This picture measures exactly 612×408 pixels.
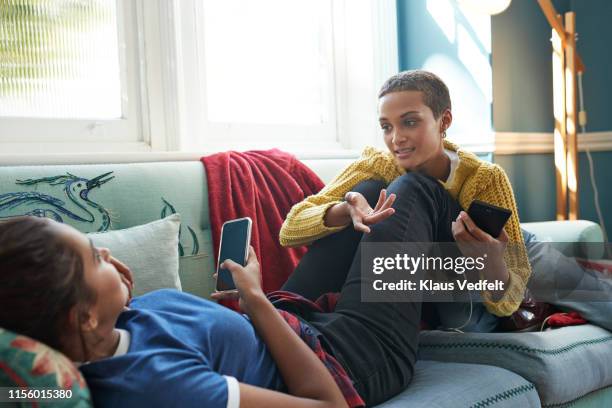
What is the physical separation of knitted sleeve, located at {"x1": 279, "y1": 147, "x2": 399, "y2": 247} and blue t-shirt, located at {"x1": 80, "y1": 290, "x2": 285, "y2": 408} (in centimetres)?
61

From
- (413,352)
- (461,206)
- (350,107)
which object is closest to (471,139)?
(350,107)

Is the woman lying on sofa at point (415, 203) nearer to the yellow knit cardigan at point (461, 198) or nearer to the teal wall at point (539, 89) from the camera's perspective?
the yellow knit cardigan at point (461, 198)

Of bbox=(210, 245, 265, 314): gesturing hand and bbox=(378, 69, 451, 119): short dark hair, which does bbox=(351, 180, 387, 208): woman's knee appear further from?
bbox=(210, 245, 265, 314): gesturing hand

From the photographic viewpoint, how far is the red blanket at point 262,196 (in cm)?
181

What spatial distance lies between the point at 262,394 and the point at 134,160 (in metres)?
1.13

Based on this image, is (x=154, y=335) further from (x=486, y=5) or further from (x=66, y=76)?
(x=486, y=5)

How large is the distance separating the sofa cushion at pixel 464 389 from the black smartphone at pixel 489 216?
307 mm

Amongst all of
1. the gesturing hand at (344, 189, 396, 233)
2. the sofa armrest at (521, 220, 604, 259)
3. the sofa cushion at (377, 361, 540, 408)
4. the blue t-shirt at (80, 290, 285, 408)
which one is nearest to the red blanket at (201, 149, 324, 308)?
the gesturing hand at (344, 189, 396, 233)

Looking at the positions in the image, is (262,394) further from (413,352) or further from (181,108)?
(181,108)

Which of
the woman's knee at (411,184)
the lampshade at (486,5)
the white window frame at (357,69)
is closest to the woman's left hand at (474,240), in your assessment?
the woman's knee at (411,184)

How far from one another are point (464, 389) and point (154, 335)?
651 mm

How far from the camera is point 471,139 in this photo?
9.09 feet

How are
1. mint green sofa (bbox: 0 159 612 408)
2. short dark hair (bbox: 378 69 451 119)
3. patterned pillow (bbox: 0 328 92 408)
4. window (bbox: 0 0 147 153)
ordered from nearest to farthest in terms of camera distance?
patterned pillow (bbox: 0 328 92 408)
mint green sofa (bbox: 0 159 612 408)
short dark hair (bbox: 378 69 451 119)
window (bbox: 0 0 147 153)

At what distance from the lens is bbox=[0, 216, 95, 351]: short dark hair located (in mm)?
823
